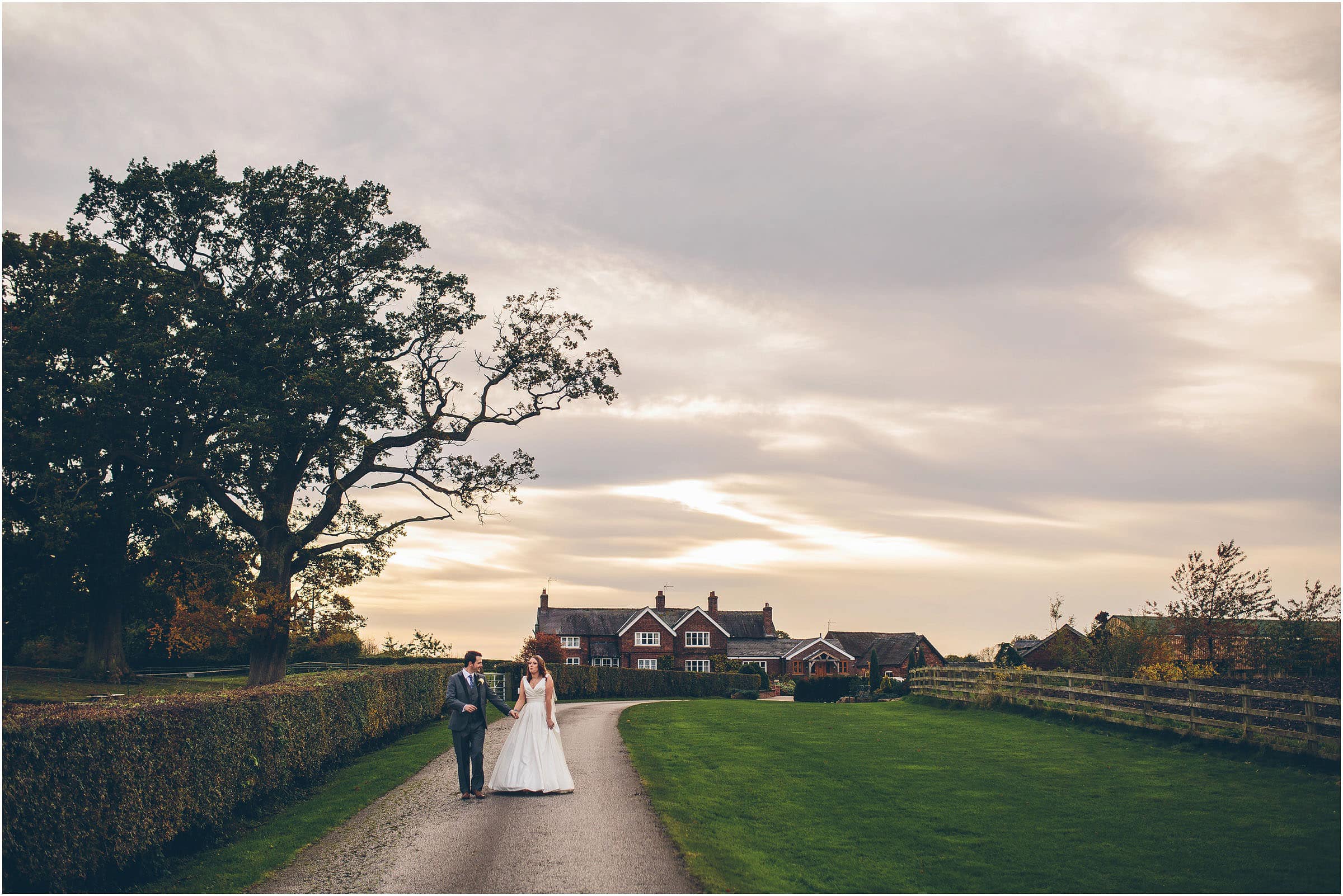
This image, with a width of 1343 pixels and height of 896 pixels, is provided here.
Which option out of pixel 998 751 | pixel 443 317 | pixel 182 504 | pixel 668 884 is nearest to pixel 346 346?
pixel 443 317

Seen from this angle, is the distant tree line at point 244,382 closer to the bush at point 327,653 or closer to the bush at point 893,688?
the bush at point 327,653

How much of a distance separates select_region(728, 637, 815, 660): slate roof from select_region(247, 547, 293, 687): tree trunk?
62.2 meters

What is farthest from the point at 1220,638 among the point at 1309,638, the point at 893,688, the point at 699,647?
the point at 699,647

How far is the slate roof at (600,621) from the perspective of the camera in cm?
9244

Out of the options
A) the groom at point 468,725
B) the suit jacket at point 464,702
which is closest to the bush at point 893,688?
the suit jacket at point 464,702

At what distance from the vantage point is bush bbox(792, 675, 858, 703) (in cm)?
5656

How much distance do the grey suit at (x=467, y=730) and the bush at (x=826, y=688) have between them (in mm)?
43743

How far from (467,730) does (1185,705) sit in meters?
17.0

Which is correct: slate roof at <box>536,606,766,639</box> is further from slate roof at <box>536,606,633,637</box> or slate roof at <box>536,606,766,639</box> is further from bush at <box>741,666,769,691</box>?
bush at <box>741,666,769,691</box>

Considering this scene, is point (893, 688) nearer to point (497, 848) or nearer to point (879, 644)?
point (879, 644)

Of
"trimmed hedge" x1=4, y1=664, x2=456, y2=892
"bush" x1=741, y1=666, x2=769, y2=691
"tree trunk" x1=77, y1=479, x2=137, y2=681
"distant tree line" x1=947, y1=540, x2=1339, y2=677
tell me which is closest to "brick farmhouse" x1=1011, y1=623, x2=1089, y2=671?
"distant tree line" x1=947, y1=540, x2=1339, y2=677

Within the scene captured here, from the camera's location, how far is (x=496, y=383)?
3803cm

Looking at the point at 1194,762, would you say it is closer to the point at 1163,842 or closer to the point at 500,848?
the point at 1163,842

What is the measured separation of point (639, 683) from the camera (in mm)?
67125
